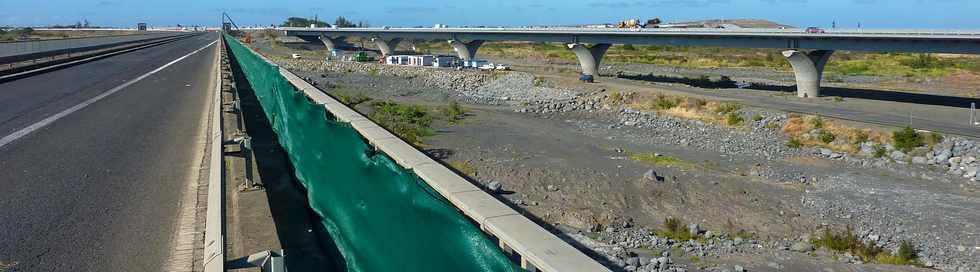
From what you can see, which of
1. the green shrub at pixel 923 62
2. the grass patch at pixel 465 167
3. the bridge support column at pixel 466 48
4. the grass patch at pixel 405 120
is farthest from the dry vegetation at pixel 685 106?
the green shrub at pixel 923 62

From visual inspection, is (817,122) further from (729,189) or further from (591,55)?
(591,55)

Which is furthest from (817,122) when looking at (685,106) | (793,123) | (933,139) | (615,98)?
(615,98)

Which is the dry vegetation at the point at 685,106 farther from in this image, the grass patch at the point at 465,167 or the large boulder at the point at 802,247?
the large boulder at the point at 802,247

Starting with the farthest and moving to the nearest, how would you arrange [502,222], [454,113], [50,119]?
[454,113] < [50,119] < [502,222]

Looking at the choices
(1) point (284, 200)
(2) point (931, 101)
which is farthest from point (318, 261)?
(2) point (931, 101)

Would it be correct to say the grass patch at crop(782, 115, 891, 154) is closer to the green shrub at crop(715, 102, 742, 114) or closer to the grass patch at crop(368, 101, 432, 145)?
the green shrub at crop(715, 102, 742, 114)

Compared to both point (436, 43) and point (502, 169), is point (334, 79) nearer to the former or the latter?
point (502, 169)
